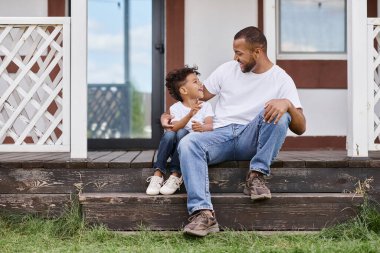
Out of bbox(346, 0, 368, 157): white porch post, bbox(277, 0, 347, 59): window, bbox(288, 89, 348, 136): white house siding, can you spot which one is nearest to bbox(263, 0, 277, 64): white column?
bbox(277, 0, 347, 59): window

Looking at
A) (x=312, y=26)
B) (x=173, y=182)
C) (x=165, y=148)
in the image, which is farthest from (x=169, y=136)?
(x=312, y=26)

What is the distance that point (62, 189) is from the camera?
367 centimetres

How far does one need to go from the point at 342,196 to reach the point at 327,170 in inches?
8.9

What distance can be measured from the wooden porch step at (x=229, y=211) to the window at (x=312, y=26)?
2.48m

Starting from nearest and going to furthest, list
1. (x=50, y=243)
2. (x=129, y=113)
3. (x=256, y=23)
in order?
(x=50, y=243) < (x=256, y=23) < (x=129, y=113)

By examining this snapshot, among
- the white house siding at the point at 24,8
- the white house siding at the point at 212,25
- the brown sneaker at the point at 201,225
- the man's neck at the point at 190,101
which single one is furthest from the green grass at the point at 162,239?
Answer: the white house siding at the point at 24,8

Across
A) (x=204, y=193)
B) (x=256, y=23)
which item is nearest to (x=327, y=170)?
(x=204, y=193)

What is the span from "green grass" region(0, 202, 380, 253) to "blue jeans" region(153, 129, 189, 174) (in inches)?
16.9

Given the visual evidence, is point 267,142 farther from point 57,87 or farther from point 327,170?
point 57,87

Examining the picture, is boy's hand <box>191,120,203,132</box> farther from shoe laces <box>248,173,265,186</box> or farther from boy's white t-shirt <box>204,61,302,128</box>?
shoe laces <box>248,173,265,186</box>

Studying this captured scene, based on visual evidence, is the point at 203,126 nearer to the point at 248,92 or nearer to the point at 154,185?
the point at 248,92

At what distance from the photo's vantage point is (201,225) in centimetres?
315

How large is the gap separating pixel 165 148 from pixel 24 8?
2822mm

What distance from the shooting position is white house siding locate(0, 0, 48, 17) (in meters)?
5.52
